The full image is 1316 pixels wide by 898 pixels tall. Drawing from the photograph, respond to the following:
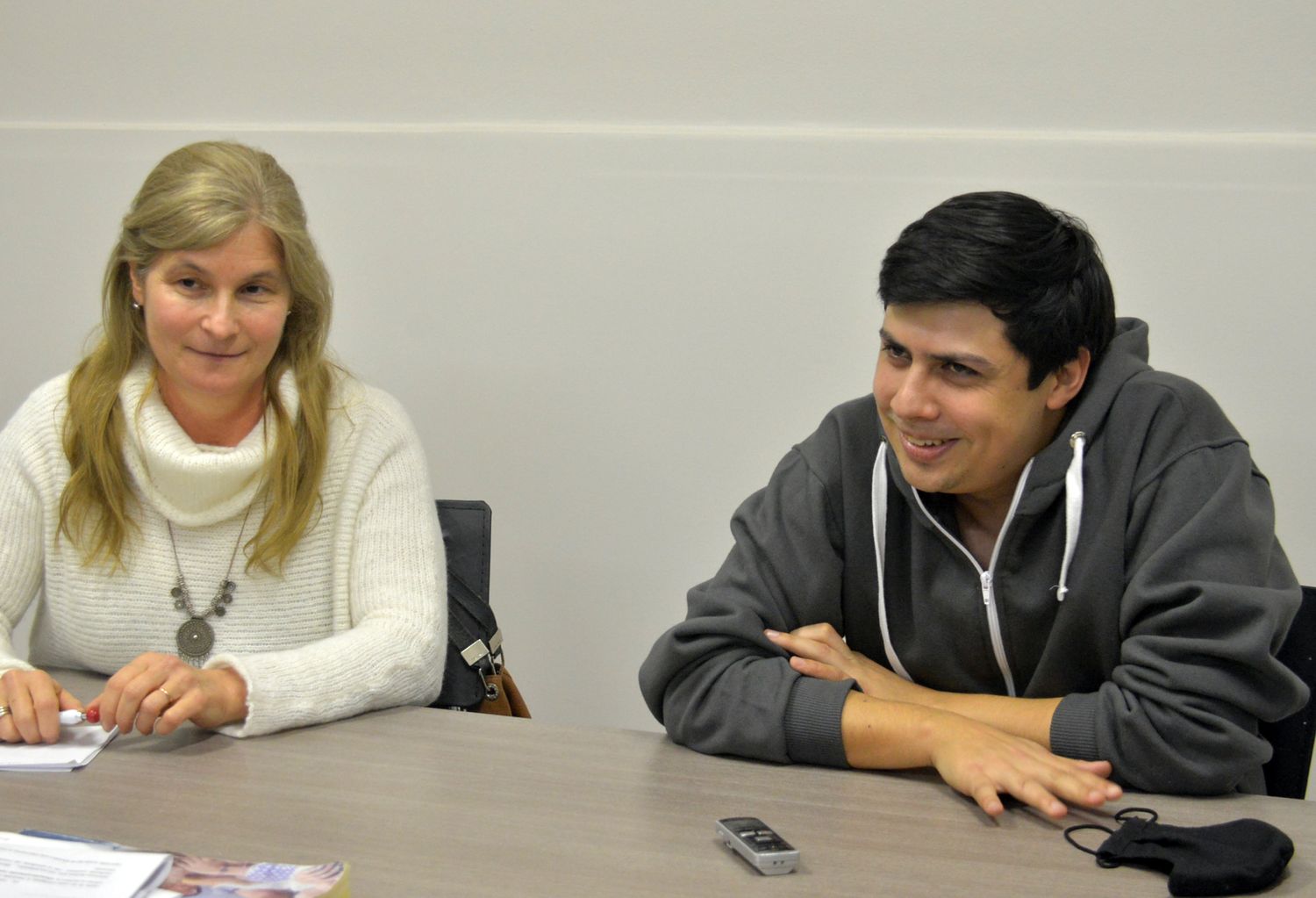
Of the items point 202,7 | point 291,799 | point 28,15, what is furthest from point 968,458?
point 28,15

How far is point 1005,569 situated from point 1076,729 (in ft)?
0.87

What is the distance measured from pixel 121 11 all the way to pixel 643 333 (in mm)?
1419

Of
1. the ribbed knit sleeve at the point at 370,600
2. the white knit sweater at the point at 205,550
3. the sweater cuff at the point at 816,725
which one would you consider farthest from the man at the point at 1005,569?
the white knit sweater at the point at 205,550

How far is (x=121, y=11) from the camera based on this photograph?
2.82m

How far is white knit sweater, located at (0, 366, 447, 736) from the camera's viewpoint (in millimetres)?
1918

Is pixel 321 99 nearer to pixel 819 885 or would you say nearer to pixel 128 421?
pixel 128 421

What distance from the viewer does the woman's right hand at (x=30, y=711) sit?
5.08 ft

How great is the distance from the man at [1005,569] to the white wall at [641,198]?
64 centimetres

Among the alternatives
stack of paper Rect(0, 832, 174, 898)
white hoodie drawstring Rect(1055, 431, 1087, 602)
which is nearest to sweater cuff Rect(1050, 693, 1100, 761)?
white hoodie drawstring Rect(1055, 431, 1087, 602)

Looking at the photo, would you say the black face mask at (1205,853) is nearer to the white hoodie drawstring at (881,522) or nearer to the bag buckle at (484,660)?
the white hoodie drawstring at (881,522)

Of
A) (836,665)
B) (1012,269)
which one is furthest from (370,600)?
(1012,269)

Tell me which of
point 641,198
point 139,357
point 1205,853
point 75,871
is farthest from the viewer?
point 641,198

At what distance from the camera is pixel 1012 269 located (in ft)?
5.23

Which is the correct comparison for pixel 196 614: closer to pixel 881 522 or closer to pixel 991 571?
pixel 881 522
